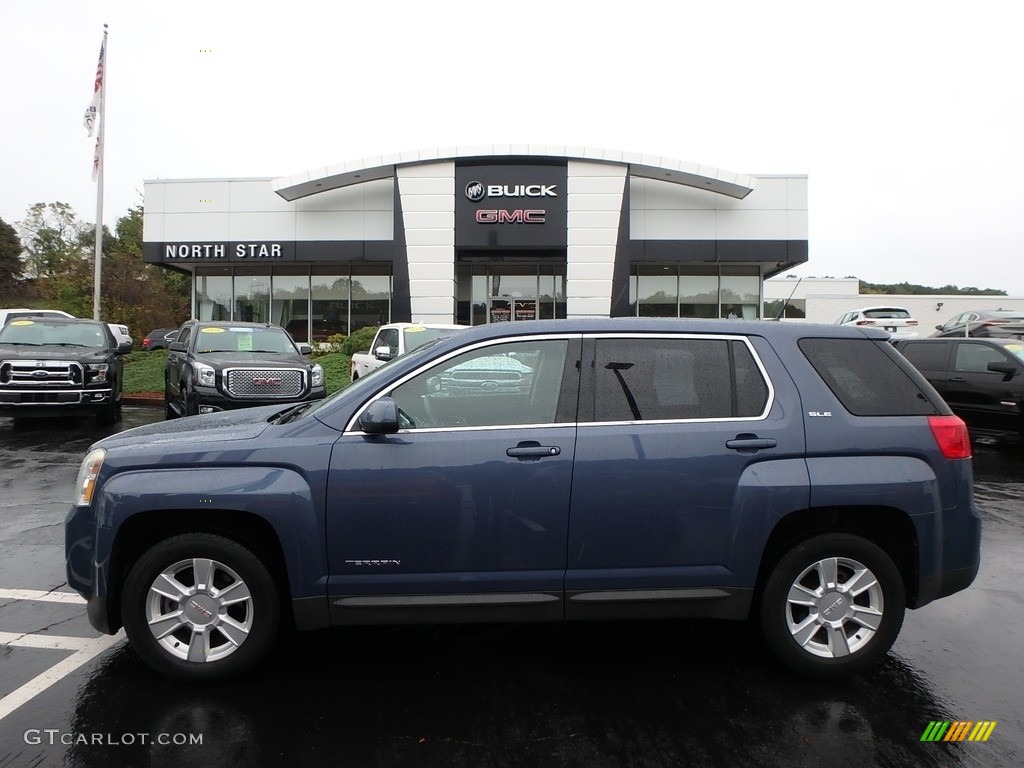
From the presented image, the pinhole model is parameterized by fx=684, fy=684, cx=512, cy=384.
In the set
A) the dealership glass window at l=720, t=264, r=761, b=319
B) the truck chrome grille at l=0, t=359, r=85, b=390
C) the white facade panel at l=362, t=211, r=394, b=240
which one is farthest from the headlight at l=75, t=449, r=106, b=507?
the dealership glass window at l=720, t=264, r=761, b=319

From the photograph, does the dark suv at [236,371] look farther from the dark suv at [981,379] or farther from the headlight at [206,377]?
the dark suv at [981,379]

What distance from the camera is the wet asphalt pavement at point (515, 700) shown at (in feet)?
9.38

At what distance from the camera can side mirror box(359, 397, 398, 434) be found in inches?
130

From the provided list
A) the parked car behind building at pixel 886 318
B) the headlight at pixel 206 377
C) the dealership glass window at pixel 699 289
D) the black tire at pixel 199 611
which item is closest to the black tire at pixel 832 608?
the black tire at pixel 199 611

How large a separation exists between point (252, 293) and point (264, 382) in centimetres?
1775

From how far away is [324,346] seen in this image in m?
24.5

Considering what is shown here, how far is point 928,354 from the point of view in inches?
483

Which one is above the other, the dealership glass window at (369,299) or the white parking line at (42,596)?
the dealership glass window at (369,299)

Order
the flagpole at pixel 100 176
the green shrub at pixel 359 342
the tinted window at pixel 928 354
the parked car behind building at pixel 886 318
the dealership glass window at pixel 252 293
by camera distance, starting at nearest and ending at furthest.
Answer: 1. the tinted window at pixel 928 354
2. the green shrub at pixel 359 342
3. the flagpole at pixel 100 176
4. the dealership glass window at pixel 252 293
5. the parked car behind building at pixel 886 318

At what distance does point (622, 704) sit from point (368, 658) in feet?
4.54

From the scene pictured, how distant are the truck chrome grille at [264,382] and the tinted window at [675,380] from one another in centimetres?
768

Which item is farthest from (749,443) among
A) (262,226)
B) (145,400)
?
(262,226)

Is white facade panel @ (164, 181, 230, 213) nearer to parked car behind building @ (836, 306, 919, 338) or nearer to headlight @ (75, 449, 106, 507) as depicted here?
headlight @ (75, 449, 106, 507)

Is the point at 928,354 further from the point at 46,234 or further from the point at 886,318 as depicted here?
the point at 46,234
